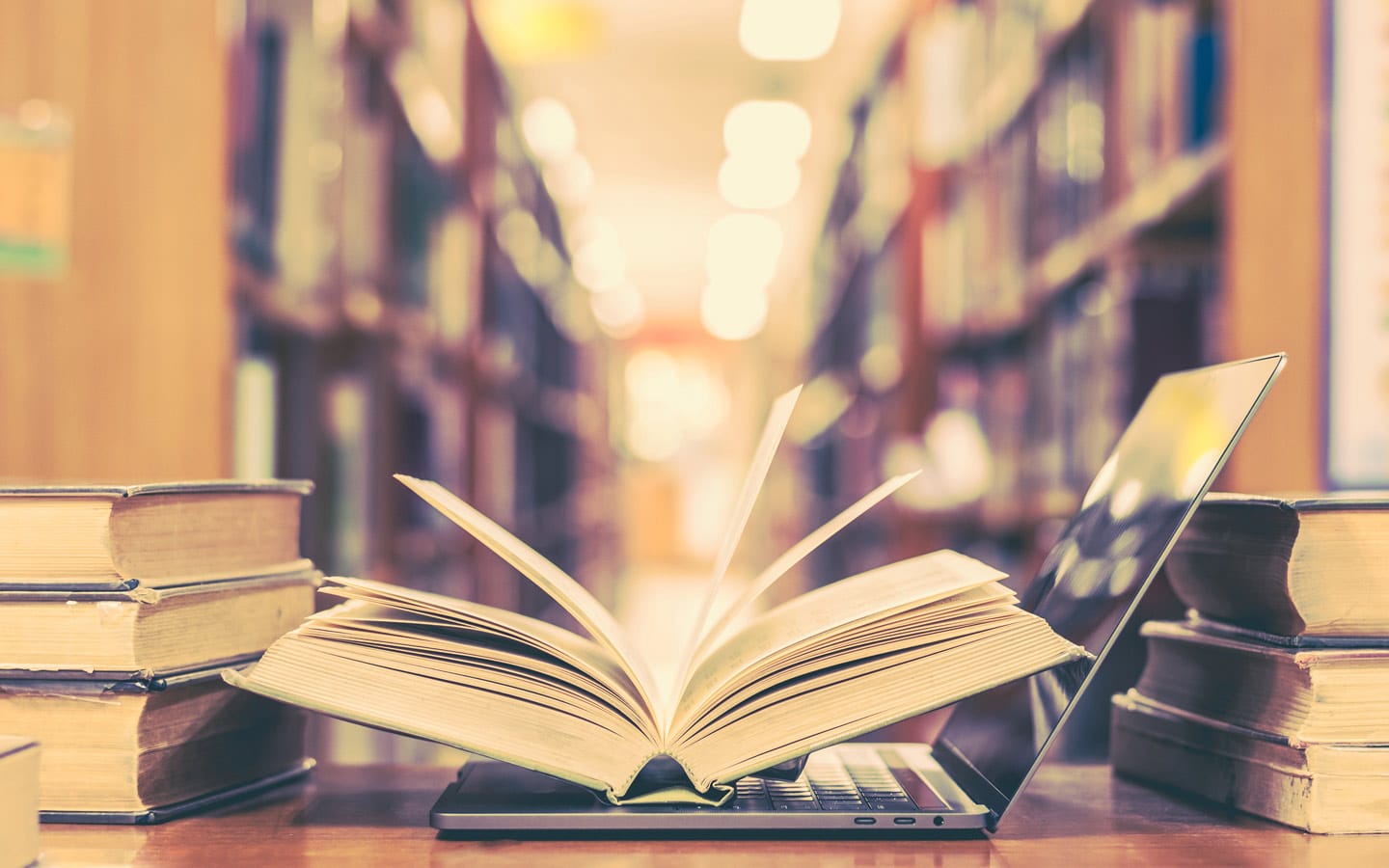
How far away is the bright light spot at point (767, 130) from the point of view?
570 cm

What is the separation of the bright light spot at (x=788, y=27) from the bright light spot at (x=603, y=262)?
2.50 meters

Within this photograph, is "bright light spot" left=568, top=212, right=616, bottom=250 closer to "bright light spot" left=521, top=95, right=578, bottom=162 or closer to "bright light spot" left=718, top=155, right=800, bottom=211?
"bright light spot" left=521, top=95, right=578, bottom=162

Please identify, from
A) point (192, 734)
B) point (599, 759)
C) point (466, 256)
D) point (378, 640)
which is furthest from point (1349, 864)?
point (466, 256)

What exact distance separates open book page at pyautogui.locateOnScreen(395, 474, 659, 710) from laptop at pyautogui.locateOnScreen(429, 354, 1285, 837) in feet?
0.23

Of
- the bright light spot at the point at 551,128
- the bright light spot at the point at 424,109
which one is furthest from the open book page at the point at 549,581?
the bright light spot at the point at 551,128

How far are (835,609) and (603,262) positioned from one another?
29.6 ft

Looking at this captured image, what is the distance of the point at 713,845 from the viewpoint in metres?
0.56

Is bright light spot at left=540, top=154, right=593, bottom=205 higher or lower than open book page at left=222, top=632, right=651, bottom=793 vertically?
higher

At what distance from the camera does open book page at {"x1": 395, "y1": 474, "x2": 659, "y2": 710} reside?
1.84ft

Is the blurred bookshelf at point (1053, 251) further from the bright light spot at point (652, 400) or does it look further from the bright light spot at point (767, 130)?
the bright light spot at point (652, 400)

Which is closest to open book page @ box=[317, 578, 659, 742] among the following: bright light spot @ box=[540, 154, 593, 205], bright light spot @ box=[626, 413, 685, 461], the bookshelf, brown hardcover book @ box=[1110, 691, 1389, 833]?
brown hardcover book @ box=[1110, 691, 1389, 833]

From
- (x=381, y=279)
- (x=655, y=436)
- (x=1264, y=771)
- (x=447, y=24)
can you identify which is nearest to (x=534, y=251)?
(x=447, y=24)

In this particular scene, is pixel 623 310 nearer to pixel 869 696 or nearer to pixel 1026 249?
pixel 1026 249

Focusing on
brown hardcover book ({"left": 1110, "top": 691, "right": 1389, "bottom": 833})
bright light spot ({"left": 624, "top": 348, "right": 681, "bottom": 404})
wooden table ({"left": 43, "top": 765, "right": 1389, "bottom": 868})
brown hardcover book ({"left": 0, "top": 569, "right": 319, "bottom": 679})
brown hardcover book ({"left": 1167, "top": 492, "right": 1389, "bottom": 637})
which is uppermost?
bright light spot ({"left": 624, "top": 348, "right": 681, "bottom": 404})
